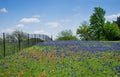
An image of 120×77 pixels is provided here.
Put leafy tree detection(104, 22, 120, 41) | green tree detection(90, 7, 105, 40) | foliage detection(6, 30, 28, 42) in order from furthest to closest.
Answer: green tree detection(90, 7, 105, 40) < leafy tree detection(104, 22, 120, 41) < foliage detection(6, 30, 28, 42)

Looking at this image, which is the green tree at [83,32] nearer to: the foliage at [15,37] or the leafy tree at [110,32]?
the leafy tree at [110,32]

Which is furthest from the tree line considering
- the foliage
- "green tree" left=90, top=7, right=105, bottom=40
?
the foliage

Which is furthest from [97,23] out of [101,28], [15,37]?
[15,37]

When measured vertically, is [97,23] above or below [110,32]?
above

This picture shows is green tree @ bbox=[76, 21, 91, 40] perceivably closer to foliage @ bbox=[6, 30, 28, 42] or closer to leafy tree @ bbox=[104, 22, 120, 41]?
leafy tree @ bbox=[104, 22, 120, 41]

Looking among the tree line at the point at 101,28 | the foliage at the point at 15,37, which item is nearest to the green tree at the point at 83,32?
the tree line at the point at 101,28

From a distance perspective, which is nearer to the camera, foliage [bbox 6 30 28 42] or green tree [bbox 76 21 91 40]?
foliage [bbox 6 30 28 42]

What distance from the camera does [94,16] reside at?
230 feet

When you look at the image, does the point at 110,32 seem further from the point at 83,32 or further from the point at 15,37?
the point at 15,37

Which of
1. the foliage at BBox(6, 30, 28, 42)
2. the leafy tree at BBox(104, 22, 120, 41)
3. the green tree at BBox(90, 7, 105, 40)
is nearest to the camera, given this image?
the foliage at BBox(6, 30, 28, 42)

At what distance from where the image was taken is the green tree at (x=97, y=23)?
68.4 meters

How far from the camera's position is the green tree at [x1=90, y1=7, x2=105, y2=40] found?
68.4m

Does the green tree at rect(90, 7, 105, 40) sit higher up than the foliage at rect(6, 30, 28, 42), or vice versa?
the green tree at rect(90, 7, 105, 40)

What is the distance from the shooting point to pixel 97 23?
68.9 m
